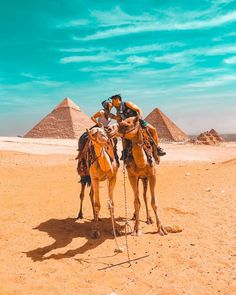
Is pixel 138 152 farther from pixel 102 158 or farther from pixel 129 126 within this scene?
pixel 102 158

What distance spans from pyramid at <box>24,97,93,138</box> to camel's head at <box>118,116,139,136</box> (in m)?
57.5

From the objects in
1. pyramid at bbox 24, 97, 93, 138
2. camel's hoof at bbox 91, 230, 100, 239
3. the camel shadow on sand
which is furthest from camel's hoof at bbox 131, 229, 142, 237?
pyramid at bbox 24, 97, 93, 138

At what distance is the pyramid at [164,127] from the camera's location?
73.9 meters

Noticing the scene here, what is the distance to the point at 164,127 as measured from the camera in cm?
7481

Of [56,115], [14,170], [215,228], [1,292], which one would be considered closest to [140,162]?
[215,228]

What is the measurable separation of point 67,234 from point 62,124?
59637mm

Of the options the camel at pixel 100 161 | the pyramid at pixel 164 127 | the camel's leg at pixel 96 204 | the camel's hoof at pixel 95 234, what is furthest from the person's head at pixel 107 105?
the pyramid at pixel 164 127

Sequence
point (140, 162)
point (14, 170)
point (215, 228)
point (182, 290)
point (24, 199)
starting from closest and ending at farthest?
point (182, 290) → point (140, 162) → point (215, 228) → point (24, 199) → point (14, 170)

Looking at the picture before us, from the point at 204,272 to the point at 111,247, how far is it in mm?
1955

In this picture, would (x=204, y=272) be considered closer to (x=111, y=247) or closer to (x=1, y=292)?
(x=111, y=247)

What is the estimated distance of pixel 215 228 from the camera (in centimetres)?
752

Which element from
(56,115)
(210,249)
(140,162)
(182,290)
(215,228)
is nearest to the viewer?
(182,290)

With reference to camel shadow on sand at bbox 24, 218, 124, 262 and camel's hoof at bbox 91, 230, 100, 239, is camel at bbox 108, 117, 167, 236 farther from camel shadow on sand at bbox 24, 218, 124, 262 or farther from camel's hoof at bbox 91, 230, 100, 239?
camel shadow on sand at bbox 24, 218, 124, 262

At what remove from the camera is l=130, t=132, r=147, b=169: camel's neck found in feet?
22.1
